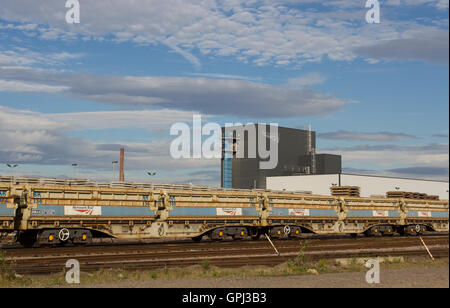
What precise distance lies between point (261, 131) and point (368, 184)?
22.3 metres

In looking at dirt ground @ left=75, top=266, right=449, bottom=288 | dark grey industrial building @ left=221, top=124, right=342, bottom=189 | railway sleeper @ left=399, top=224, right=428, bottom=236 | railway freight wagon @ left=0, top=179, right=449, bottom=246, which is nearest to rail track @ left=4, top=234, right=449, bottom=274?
railway freight wagon @ left=0, top=179, right=449, bottom=246

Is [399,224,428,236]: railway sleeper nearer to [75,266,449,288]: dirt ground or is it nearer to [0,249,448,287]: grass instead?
[0,249,448,287]: grass

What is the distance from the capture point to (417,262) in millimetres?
23703

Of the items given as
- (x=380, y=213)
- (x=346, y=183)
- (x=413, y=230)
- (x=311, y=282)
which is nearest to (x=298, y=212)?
(x=380, y=213)

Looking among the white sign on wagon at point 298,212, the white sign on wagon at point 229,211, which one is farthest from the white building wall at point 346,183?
the white sign on wagon at point 229,211

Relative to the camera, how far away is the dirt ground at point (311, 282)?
14.9 meters

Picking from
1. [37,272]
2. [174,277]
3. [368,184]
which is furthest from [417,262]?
[368,184]

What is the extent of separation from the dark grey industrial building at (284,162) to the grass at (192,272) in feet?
230

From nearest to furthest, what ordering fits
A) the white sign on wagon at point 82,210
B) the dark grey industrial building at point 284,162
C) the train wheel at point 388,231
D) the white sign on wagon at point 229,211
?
the white sign on wagon at point 82,210, the white sign on wagon at point 229,211, the train wheel at point 388,231, the dark grey industrial building at point 284,162

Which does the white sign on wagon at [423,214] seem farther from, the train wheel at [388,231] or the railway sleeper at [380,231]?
the train wheel at [388,231]

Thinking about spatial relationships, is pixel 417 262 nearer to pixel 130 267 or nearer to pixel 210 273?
pixel 210 273

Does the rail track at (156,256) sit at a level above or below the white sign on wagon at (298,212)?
below

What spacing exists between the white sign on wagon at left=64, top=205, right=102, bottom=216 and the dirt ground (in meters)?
14.9

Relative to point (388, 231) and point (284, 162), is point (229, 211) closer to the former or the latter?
point (388, 231)
